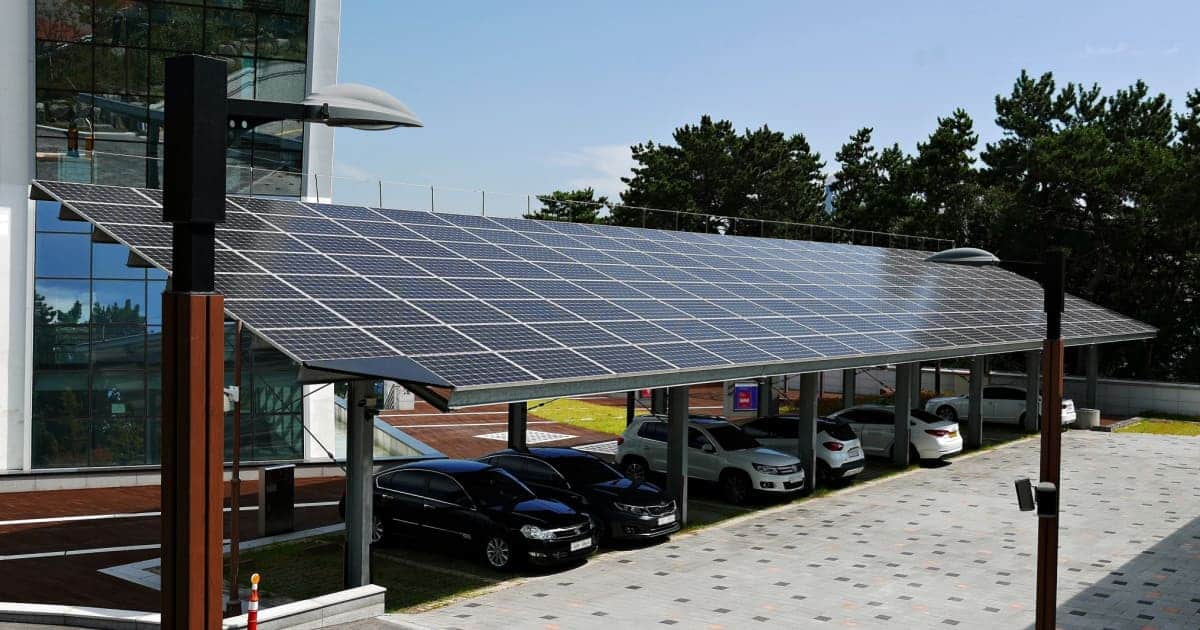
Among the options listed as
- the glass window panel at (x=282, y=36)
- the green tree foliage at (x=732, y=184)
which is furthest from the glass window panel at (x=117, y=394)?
the green tree foliage at (x=732, y=184)

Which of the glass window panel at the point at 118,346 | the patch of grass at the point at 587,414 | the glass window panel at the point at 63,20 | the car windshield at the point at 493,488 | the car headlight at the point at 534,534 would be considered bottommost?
the patch of grass at the point at 587,414

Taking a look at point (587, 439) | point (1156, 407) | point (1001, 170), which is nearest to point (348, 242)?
point (587, 439)

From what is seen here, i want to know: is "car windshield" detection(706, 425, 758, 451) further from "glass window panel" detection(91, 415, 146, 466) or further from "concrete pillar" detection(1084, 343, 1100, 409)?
"concrete pillar" detection(1084, 343, 1100, 409)

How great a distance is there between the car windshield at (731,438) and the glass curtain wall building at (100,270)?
35.9 feet

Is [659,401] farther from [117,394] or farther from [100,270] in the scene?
[100,270]

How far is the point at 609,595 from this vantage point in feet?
53.1

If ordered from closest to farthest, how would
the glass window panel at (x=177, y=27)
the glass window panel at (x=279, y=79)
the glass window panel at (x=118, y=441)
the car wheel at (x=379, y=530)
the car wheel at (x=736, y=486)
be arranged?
the car wheel at (x=379, y=530) < the car wheel at (x=736, y=486) < the glass window panel at (x=118, y=441) < the glass window panel at (x=177, y=27) < the glass window panel at (x=279, y=79)

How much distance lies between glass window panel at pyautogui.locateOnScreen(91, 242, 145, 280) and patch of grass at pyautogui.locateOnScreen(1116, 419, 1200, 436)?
110 feet

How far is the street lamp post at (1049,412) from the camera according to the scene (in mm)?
12109

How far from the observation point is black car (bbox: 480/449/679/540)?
19422 millimetres

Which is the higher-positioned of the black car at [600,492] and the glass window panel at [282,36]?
the glass window panel at [282,36]

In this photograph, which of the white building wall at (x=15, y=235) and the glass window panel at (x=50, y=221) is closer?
the white building wall at (x=15, y=235)

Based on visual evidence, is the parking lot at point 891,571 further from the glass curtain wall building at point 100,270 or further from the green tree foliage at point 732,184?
the green tree foliage at point 732,184

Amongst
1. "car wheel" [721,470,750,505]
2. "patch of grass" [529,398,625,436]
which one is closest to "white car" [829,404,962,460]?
"car wheel" [721,470,750,505]
